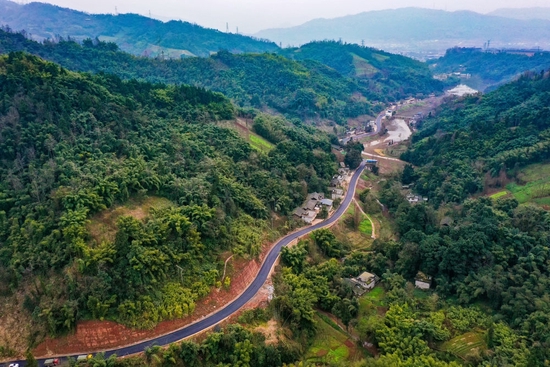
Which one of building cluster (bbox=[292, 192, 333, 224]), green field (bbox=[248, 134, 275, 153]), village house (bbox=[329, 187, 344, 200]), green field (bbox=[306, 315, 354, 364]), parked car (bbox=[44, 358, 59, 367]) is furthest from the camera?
green field (bbox=[248, 134, 275, 153])

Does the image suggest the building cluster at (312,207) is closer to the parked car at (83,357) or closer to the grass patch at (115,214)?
the grass patch at (115,214)

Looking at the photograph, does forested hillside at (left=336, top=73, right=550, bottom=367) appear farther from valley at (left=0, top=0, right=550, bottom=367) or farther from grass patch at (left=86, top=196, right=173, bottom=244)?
grass patch at (left=86, top=196, right=173, bottom=244)

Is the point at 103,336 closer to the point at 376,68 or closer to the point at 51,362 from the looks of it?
the point at 51,362

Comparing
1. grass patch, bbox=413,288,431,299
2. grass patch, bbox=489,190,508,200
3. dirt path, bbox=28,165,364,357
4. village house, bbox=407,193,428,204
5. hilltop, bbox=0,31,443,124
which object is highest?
hilltop, bbox=0,31,443,124

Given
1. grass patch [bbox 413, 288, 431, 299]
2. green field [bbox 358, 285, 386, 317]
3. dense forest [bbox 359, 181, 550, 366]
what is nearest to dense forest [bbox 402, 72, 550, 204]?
dense forest [bbox 359, 181, 550, 366]

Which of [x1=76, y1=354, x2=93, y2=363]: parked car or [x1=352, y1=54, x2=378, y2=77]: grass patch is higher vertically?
[x1=352, y1=54, x2=378, y2=77]: grass patch

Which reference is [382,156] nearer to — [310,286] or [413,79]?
[310,286]

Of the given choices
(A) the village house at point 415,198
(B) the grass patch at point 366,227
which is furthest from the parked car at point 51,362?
(A) the village house at point 415,198
